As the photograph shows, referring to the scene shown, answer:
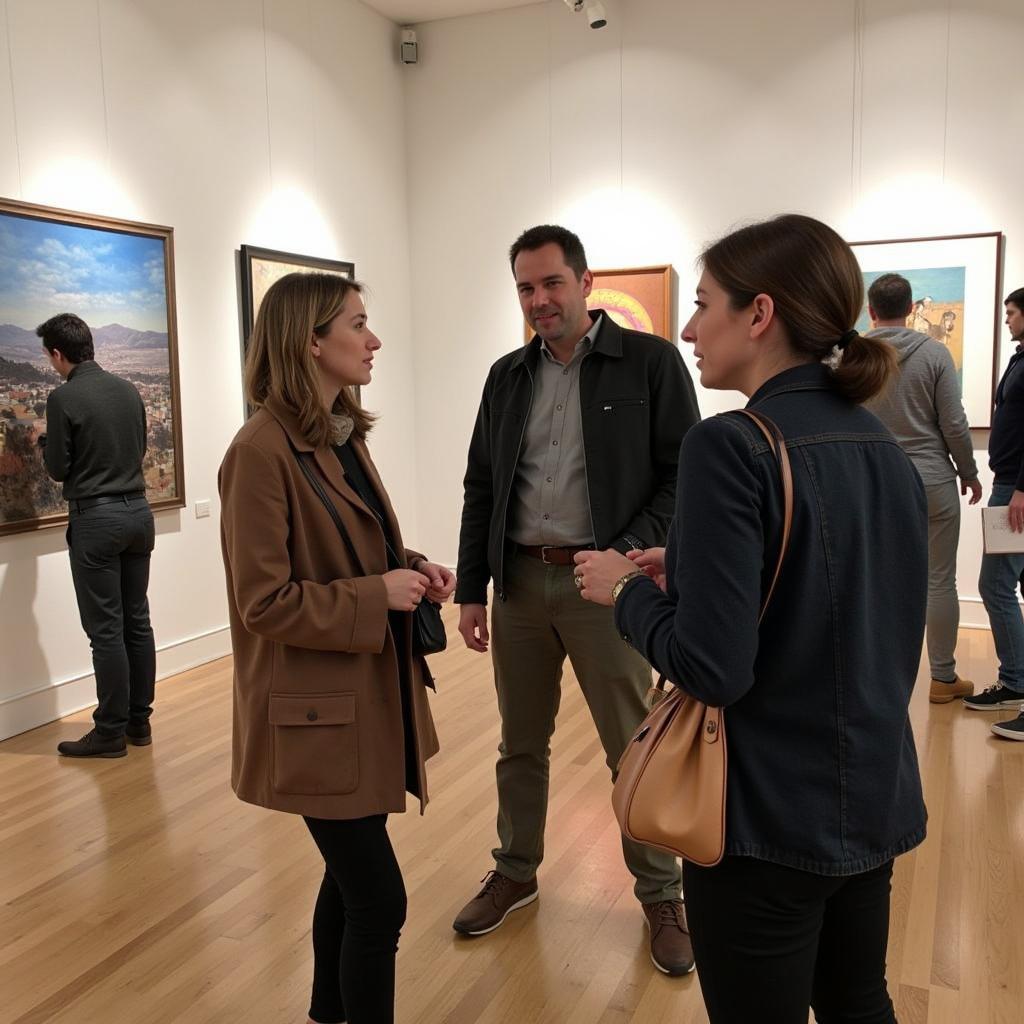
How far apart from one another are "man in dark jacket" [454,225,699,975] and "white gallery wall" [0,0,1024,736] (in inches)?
113

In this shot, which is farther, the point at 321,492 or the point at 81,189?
the point at 81,189

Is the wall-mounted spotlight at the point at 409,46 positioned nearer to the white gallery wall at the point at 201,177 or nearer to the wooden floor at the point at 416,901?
the white gallery wall at the point at 201,177

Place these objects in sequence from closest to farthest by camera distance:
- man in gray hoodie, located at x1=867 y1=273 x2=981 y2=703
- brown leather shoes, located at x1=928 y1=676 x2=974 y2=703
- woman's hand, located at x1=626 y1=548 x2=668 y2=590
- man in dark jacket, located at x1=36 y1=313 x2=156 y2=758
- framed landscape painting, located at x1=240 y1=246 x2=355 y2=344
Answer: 1. woman's hand, located at x1=626 y1=548 x2=668 y2=590
2. man in dark jacket, located at x1=36 y1=313 x2=156 y2=758
3. man in gray hoodie, located at x1=867 y1=273 x2=981 y2=703
4. brown leather shoes, located at x1=928 y1=676 x2=974 y2=703
5. framed landscape painting, located at x1=240 y1=246 x2=355 y2=344

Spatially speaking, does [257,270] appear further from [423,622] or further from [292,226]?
[423,622]

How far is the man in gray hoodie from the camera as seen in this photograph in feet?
14.7

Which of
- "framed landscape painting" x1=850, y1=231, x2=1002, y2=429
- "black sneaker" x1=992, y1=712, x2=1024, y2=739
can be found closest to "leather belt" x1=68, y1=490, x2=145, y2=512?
"black sneaker" x1=992, y1=712, x2=1024, y2=739

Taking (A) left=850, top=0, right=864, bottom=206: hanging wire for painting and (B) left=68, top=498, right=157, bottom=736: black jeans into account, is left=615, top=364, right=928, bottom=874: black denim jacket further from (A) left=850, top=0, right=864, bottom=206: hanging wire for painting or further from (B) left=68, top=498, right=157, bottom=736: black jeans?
(A) left=850, top=0, right=864, bottom=206: hanging wire for painting

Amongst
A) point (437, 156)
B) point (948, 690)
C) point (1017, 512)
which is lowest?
point (948, 690)

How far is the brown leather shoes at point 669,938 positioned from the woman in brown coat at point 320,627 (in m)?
0.95

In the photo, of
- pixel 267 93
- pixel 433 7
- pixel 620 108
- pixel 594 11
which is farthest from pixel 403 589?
pixel 433 7

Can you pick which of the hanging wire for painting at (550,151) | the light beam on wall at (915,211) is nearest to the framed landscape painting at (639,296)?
the hanging wire for painting at (550,151)

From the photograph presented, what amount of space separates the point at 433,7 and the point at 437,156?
1024mm

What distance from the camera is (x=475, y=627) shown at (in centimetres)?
280

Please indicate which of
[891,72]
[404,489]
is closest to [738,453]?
[891,72]
